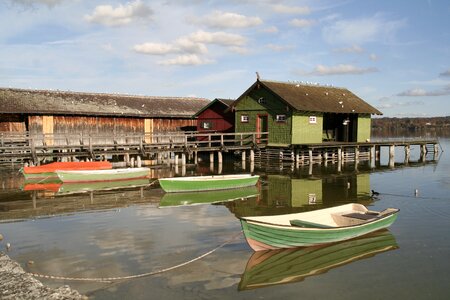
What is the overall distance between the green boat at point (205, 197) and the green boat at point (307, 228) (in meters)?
7.15

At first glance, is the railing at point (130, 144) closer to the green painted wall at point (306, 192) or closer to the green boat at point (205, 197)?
the green painted wall at point (306, 192)

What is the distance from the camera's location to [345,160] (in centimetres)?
3872

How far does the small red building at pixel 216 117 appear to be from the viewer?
133 ft

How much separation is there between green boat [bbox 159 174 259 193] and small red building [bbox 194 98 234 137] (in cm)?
1719

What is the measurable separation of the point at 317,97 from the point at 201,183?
66.3 ft

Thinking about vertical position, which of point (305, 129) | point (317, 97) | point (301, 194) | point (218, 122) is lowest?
point (301, 194)

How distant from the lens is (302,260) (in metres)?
11.8

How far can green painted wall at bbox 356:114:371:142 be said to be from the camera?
41094mm

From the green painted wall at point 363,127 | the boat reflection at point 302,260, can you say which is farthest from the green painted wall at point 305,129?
the boat reflection at point 302,260

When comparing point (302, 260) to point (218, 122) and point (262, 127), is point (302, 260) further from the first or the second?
point (218, 122)

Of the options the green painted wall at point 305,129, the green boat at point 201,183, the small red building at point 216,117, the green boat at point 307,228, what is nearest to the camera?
the green boat at point 307,228

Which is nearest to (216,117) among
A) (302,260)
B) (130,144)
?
(130,144)

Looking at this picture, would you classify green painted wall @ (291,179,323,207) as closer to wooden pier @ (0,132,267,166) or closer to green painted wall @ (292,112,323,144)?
green painted wall @ (292,112,323,144)

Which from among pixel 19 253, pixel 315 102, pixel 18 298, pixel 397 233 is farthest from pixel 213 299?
pixel 315 102
